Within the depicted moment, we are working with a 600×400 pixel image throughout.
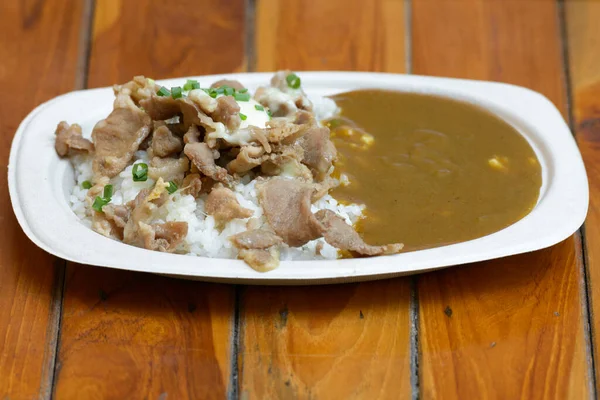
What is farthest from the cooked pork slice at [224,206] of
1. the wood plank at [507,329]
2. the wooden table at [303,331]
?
the wood plank at [507,329]

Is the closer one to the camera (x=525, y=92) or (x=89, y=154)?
(x=89, y=154)

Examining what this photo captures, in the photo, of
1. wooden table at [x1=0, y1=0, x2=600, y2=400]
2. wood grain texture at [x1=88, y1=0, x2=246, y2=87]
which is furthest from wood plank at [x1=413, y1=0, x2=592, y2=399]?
wood grain texture at [x1=88, y1=0, x2=246, y2=87]

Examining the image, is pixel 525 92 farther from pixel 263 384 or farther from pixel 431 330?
pixel 263 384

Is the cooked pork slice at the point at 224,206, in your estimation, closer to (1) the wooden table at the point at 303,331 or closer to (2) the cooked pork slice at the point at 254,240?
(2) the cooked pork slice at the point at 254,240

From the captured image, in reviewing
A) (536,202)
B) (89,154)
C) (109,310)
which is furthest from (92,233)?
(536,202)

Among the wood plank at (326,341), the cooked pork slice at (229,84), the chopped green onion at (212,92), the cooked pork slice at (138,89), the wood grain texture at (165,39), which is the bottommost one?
the wood plank at (326,341)
